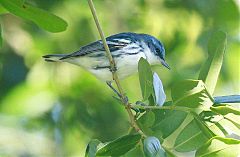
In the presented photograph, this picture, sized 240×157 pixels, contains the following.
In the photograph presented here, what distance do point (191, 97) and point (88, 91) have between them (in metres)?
2.30

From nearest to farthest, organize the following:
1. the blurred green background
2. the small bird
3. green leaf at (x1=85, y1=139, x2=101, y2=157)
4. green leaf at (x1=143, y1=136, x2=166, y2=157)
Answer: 1. green leaf at (x1=143, y1=136, x2=166, y2=157)
2. green leaf at (x1=85, y1=139, x2=101, y2=157)
3. the small bird
4. the blurred green background

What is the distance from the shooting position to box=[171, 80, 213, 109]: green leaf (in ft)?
6.27

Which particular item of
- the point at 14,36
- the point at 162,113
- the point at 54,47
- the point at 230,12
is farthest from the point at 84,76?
the point at 162,113

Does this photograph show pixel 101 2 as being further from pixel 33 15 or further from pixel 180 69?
pixel 33 15

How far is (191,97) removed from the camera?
193cm

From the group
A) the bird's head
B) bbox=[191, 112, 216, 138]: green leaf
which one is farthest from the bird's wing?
bbox=[191, 112, 216, 138]: green leaf

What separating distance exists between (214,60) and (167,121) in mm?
250

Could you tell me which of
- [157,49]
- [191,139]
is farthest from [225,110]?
[157,49]

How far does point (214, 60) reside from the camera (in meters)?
2.03

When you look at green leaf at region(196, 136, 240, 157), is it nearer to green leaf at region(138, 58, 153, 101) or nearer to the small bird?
green leaf at region(138, 58, 153, 101)

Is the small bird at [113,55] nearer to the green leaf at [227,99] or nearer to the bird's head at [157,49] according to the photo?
the bird's head at [157,49]

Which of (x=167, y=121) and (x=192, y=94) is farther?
(x=167, y=121)

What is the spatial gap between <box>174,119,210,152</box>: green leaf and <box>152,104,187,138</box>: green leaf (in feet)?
0.17

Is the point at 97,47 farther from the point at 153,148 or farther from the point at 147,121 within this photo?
the point at 153,148
